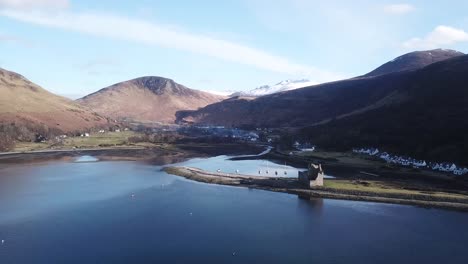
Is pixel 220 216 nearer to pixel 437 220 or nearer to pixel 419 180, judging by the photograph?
pixel 437 220

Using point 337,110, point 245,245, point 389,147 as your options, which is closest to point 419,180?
point 389,147

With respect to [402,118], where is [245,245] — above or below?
below

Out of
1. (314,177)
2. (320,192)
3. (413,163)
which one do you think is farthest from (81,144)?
(320,192)

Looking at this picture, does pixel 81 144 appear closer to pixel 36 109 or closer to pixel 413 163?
pixel 36 109

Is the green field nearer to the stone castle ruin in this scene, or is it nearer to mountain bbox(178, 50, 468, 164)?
mountain bbox(178, 50, 468, 164)

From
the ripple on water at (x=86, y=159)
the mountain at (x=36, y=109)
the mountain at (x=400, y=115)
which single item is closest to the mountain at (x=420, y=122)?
the mountain at (x=400, y=115)

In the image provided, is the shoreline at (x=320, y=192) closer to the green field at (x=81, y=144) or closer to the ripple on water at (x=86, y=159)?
the ripple on water at (x=86, y=159)
